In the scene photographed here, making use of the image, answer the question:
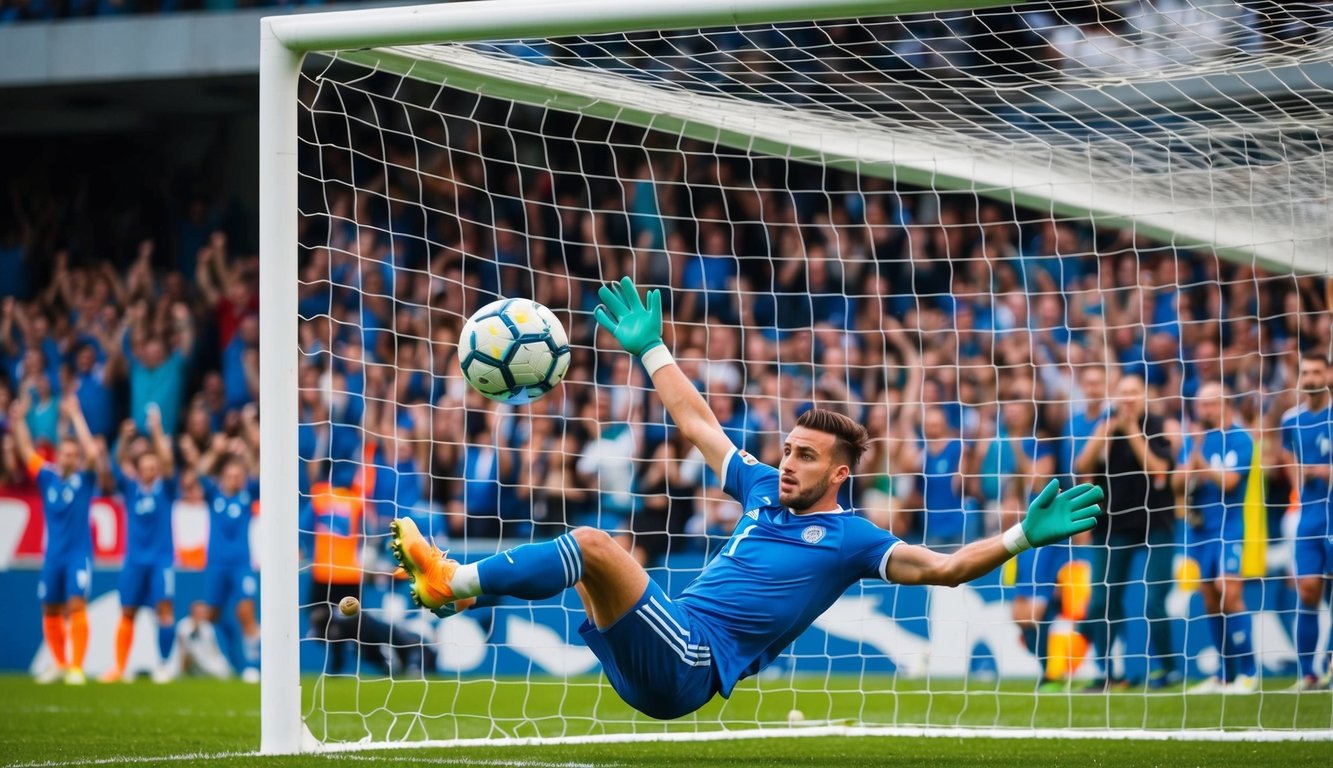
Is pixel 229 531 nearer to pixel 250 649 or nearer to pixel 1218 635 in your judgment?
pixel 250 649

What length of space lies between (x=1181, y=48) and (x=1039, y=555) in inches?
164

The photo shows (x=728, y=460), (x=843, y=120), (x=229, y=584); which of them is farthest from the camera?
(x=229, y=584)

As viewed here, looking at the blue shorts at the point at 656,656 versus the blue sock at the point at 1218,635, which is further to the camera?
the blue sock at the point at 1218,635

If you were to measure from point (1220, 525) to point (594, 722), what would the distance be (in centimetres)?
470

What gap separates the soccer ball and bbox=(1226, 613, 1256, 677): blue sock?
240 inches

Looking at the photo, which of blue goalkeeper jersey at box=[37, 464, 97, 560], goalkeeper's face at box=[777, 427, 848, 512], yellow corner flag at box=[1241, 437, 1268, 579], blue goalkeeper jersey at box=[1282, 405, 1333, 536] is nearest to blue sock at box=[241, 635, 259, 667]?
blue goalkeeper jersey at box=[37, 464, 97, 560]

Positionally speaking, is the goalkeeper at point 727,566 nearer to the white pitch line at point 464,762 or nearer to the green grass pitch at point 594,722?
the white pitch line at point 464,762

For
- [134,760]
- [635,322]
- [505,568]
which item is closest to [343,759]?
[134,760]

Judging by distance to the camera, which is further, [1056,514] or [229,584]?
[229,584]

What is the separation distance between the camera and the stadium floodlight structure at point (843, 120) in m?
6.40

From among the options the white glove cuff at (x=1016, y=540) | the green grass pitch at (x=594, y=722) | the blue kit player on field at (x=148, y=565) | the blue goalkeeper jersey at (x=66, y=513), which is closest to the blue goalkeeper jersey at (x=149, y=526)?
the blue kit player on field at (x=148, y=565)

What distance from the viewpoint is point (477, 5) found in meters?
6.43

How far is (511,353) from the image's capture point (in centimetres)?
590

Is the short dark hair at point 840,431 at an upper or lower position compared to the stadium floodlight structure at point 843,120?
lower
